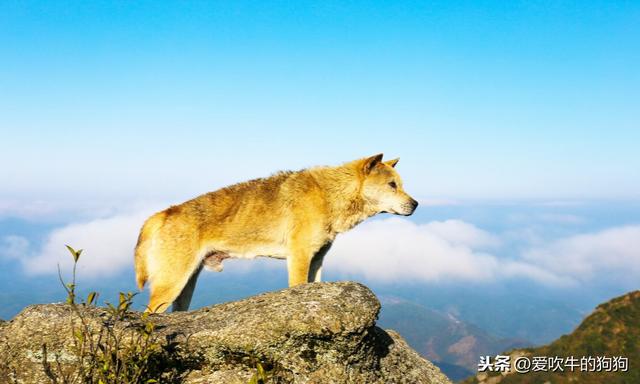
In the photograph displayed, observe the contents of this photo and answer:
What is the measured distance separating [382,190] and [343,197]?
4.45ft

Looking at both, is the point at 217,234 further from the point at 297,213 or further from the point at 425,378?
the point at 425,378

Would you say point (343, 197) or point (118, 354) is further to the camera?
point (343, 197)

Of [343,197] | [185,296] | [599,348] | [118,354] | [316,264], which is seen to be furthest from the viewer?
[599,348]

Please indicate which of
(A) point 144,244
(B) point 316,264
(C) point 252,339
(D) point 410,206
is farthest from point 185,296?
(D) point 410,206

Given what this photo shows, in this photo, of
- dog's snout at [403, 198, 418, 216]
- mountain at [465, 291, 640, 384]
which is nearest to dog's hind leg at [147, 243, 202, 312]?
dog's snout at [403, 198, 418, 216]

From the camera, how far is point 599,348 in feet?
356

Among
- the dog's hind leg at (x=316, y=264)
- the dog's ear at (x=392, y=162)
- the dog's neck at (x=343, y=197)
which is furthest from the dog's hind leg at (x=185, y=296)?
the dog's ear at (x=392, y=162)

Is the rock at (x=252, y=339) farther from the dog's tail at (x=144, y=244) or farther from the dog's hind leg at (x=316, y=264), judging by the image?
the dog's hind leg at (x=316, y=264)

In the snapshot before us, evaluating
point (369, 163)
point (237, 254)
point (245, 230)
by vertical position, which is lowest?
point (237, 254)

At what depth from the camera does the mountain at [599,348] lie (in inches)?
3941

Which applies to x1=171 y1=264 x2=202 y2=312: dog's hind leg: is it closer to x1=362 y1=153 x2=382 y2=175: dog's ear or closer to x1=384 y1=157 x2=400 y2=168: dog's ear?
x1=362 y1=153 x2=382 y2=175: dog's ear

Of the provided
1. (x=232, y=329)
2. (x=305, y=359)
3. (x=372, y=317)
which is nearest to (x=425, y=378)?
(x=372, y=317)

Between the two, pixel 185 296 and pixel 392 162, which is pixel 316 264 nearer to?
pixel 185 296

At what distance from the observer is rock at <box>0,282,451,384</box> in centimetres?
707
